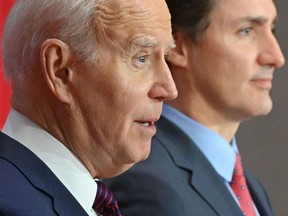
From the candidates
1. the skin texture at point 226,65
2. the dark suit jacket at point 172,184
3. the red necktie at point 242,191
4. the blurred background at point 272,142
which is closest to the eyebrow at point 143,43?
the dark suit jacket at point 172,184

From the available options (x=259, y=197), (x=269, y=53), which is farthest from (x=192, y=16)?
(x=259, y=197)

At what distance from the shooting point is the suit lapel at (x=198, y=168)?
1951 millimetres

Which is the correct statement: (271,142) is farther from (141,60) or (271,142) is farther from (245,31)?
(141,60)

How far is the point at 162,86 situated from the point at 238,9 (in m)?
0.64

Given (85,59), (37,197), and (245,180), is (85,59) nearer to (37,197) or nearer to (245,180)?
(37,197)

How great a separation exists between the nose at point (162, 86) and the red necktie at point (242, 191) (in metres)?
0.66

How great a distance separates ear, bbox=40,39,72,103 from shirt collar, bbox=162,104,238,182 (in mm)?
640

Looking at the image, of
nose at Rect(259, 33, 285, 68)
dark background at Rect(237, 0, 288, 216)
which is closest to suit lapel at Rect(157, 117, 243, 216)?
nose at Rect(259, 33, 285, 68)

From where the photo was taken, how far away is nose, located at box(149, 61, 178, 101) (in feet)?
4.87

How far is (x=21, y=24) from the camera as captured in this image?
1.45 metres

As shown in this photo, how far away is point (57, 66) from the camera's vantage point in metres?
1.44

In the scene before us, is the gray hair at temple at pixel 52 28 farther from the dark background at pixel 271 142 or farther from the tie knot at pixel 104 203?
the dark background at pixel 271 142

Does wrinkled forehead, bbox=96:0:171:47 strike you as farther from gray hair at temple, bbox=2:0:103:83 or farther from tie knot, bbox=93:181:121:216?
tie knot, bbox=93:181:121:216

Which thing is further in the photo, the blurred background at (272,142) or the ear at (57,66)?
the blurred background at (272,142)
